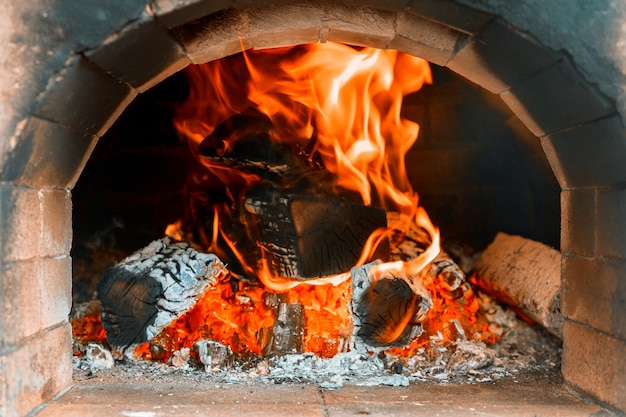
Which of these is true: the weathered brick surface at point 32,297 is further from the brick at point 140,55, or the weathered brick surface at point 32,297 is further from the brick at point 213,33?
the brick at point 213,33

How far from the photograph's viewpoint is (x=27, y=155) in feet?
6.09

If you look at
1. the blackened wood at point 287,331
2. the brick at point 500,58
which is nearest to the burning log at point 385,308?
the blackened wood at point 287,331

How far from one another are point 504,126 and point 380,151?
0.95m

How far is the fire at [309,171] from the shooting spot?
2.77m

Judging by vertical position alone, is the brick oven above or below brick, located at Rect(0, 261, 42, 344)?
above

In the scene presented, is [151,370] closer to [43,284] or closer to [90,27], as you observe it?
[43,284]

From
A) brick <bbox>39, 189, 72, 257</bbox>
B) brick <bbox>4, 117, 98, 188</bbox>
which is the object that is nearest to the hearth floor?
brick <bbox>39, 189, 72, 257</bbox>

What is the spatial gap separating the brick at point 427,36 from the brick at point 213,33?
1.87ft

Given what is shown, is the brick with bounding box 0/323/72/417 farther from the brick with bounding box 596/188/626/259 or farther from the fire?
the brick with bounding box 596/188/626/259

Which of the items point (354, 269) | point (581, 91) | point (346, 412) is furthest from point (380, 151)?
point (346, 412)

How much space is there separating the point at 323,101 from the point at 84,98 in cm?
128

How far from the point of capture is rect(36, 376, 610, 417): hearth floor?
6.54 ft

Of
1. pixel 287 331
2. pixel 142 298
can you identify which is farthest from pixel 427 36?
pixel 142 298

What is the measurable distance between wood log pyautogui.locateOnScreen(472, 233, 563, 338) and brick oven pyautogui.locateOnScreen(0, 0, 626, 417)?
43 cm
